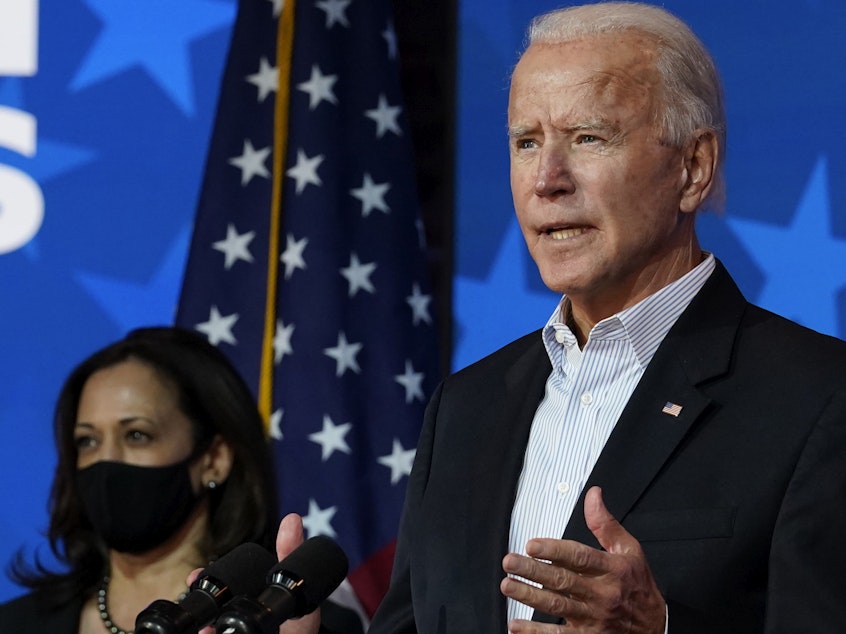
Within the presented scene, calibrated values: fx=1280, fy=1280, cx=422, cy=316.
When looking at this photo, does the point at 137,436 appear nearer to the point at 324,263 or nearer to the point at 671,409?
the point at 324,263

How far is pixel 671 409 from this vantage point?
1.87 meters

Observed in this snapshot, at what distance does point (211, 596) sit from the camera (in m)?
1.60

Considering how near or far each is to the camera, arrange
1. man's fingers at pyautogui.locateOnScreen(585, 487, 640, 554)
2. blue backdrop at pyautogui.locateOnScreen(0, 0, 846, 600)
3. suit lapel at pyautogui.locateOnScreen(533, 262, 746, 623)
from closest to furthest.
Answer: man's fingers at pyautogui.locateOnScreen(585, 487, 640, 554)
suit lapel at pyautogui.locateOnScreen(533, 262, 746, 623)
blue backdrop at pyautogui.locateOnScreen(0, 0, 846, 600)

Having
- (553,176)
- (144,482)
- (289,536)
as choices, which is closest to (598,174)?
(553,176)

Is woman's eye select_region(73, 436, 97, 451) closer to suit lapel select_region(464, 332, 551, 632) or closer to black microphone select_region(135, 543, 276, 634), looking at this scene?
suit lapel select_region(464, 332, 551, 632)

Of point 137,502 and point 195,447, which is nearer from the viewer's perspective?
point 137,502

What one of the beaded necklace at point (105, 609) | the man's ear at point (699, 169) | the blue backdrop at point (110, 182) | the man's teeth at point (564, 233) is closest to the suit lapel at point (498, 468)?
the man's teeth at point (564, 233)

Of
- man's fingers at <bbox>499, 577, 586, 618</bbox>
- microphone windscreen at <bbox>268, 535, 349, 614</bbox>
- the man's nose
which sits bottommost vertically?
man's fingers at <bbox>499, 577, 586, 618</bbox>

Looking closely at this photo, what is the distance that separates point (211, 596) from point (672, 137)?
102 cm

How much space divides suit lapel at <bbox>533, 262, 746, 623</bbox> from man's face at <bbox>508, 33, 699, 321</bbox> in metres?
0.11

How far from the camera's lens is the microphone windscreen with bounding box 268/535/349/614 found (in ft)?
5.32

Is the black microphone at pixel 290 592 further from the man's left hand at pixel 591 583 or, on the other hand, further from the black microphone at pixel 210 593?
the man's left hand at pixel 591 583

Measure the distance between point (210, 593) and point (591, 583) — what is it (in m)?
0.48

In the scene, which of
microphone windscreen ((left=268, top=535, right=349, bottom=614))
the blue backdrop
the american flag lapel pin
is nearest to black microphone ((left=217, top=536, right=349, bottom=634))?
microphone windscreen ((left=268, top=535, right=349, bottom=614))
